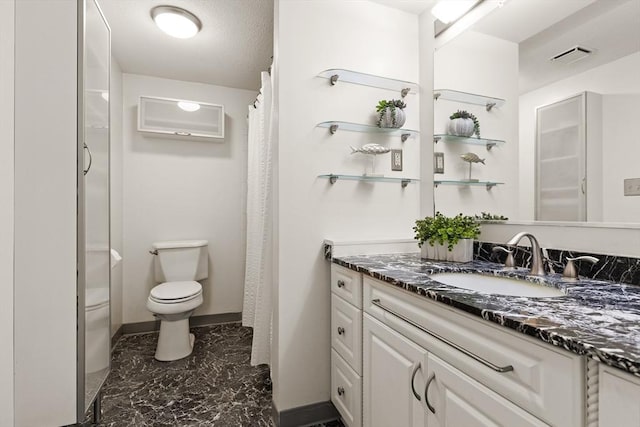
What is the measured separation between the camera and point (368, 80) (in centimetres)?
180

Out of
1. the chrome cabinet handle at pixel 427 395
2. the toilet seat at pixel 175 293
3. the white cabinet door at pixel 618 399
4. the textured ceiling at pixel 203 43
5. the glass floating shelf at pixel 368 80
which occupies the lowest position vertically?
the toilet seat at pixel 175 293

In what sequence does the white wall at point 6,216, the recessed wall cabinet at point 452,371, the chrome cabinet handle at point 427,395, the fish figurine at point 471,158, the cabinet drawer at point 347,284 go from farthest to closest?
the fish figurine at point 471,158 < the cabinet drawer at point 347,284 < the white wall at point 6,216 < the chrome cabinet handle at point 427,395 < the recessed wall cabinet at point 452,371

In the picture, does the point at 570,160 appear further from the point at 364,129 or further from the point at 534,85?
the point at 364,129

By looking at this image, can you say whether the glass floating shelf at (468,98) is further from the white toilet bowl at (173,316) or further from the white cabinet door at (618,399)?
the white toilet bowl at (173,316)

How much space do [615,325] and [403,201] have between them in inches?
50.0

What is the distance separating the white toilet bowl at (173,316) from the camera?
88.9 inches

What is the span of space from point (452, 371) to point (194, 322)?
2739 millimetres

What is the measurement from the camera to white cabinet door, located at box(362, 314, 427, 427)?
100 cm

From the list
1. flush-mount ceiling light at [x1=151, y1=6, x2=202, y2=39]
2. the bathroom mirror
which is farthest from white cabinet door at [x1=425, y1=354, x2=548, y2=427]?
flush-mount ceiling light at [x1=151, y1=6, x2=202, y2=39]

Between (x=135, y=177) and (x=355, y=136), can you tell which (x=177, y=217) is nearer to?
(x=135, y=177)

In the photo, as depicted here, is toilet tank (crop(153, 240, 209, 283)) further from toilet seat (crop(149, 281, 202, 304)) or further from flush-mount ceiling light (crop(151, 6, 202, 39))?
flush-mount ceiling light (crop(151, 6, 202, 39))

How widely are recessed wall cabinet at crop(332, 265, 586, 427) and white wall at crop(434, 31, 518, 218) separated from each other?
0.77 metres

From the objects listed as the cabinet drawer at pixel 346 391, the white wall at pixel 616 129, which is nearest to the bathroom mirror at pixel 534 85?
the white wall at pixel 616 129

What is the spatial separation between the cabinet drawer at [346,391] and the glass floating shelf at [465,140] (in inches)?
50.4
